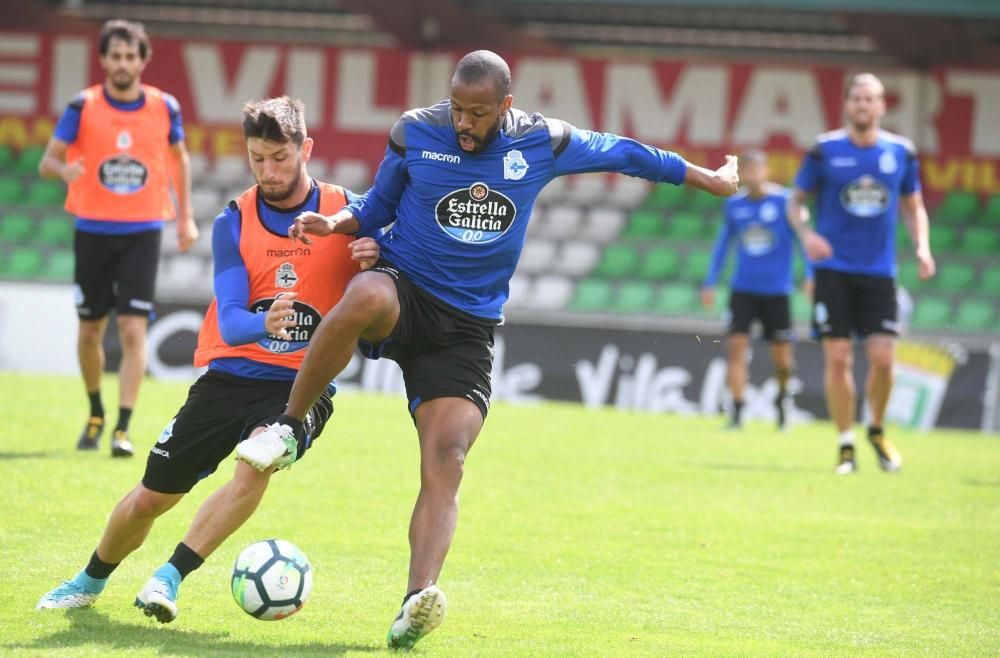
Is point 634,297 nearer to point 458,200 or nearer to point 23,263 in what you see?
point 23,263

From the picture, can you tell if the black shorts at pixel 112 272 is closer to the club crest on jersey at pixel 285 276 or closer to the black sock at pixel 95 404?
the black sock at pixel 95 404

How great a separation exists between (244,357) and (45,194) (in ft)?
67.4

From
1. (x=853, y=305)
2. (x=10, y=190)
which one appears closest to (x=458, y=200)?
(x=853, y=305)

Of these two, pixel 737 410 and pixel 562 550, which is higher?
pixel 562 550

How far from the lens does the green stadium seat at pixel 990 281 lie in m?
21.5

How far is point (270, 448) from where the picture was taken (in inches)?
201

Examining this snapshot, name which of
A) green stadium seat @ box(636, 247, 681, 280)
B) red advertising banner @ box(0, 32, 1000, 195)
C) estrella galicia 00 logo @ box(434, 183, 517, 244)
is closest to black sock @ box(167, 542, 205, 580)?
estrella galicia 00 logo @ box(434, 183, 517, 244)

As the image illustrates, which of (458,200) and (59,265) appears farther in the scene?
(59,265)

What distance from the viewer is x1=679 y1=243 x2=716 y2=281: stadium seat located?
22.2 meters

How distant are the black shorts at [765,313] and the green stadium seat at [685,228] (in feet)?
28.4

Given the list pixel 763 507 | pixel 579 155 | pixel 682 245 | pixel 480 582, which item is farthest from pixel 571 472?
pixel 682 245

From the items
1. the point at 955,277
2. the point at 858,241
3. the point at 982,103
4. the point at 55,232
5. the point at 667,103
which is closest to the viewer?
the point at 858,241

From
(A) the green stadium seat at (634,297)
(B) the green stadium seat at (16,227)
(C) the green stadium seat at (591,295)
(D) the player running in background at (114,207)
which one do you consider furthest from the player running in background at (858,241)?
(B) the green stadium seat at (16,227)

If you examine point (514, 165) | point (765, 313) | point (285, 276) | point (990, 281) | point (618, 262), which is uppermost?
point (514, 165)
